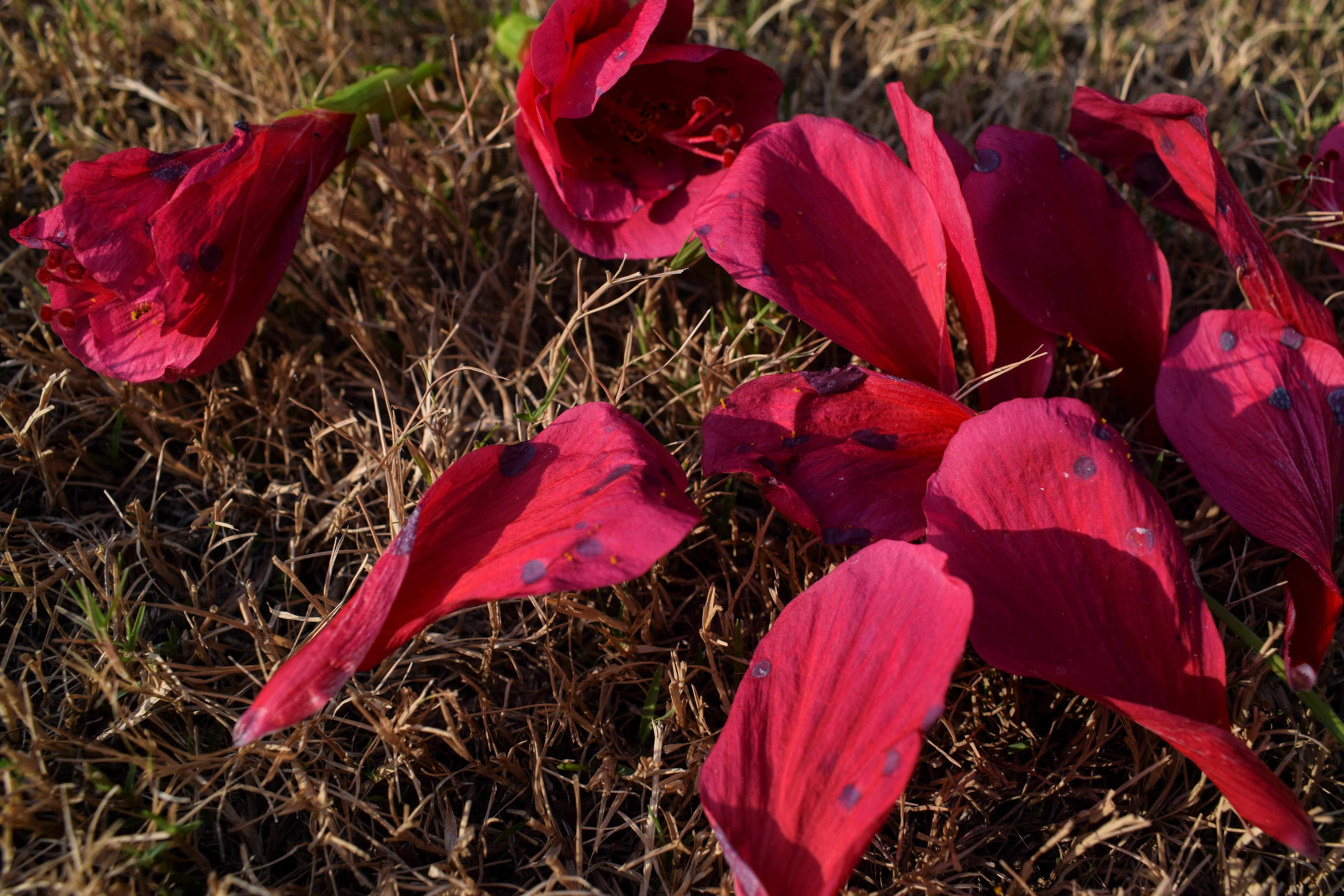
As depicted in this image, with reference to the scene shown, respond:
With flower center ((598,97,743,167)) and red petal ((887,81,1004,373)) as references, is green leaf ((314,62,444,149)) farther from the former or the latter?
red petal ((887,81,1004,373))

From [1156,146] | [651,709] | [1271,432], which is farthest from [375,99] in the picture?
[1271,432]

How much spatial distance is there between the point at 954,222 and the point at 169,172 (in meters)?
0.69

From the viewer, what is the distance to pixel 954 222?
0.82 metres

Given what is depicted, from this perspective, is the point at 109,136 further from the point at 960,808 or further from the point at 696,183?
the point at 960,808

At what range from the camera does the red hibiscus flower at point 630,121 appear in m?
0.82

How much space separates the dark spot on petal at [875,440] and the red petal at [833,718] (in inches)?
4.0

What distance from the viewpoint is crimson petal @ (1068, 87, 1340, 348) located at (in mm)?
836

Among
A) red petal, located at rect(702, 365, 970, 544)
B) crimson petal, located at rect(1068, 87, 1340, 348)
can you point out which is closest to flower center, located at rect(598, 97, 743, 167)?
red petal, located at rect(702, 365, 970, 544)

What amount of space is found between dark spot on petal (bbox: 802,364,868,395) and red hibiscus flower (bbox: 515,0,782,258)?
0.23 m

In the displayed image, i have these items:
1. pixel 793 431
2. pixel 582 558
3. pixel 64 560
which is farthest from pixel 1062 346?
pixel 64 560

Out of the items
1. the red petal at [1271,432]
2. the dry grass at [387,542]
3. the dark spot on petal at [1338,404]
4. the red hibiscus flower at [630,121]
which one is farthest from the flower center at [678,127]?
the dark spot on petal at [1338,404]

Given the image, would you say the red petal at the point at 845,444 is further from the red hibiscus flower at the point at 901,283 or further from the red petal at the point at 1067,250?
the red petal at the point at 1067,250

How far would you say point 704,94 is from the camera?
3.08 ft

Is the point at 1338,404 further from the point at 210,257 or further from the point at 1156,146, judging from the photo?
the point at 210,257
